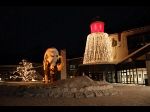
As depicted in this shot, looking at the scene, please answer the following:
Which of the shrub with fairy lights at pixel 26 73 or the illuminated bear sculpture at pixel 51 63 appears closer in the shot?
the illuminated bear sculpture at pixel 51 63

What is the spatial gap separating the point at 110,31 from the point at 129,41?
5320 mm

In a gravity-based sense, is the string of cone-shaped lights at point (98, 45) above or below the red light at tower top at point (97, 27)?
below

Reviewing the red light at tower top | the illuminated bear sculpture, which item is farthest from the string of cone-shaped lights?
the illuminated bear sculpture

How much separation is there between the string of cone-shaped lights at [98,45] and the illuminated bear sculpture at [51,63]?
34.7ft

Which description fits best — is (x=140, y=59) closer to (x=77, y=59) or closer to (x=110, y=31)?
(x=110, y=31)

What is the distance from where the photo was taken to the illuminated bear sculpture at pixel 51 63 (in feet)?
88.1

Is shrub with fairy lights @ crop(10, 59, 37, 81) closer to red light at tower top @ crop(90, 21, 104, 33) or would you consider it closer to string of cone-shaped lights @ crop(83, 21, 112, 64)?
string of cone-shaped lights @ crop(83, 21, 112, 64)

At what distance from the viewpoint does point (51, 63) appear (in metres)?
27.1

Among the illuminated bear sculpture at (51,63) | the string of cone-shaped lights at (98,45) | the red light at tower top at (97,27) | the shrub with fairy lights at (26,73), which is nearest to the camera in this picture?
the illuminated bear sculpture at (51,63)

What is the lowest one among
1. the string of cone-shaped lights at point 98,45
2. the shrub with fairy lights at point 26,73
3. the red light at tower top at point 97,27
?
the shrub with fairy lights at point 26,73

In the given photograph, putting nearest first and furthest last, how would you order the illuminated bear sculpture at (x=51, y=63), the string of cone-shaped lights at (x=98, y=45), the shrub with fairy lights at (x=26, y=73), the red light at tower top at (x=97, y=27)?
the illuminated bear sculpture at (x=51, y=63), the string of cone-shaped lights at (x=98, y=45), the red light at tower top at (x=97, y=27), the shrub with fairy lights at (x=26, y=73)

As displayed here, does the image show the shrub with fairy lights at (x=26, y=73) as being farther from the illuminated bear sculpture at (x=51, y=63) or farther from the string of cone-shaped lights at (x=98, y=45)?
the illuminated bear sculpture at (x=51, y=63)

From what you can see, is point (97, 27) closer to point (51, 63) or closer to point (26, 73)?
point (51, 63)

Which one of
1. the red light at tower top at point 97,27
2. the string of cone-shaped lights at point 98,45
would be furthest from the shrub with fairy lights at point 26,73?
the red light at tower top at point 97,27
